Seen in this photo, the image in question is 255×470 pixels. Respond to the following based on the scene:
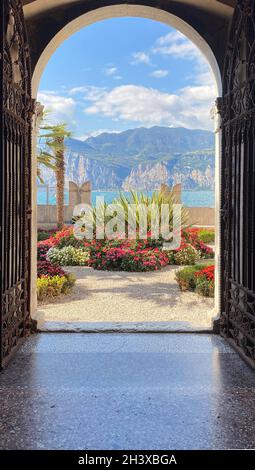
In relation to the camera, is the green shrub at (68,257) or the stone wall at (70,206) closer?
the green shrub at (68,257)

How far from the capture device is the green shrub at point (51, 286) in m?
8.84

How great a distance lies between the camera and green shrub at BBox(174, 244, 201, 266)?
1311cm

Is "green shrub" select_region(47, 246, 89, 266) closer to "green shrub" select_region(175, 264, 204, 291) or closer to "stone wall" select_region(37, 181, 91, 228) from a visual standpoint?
"green shrub" select_region(175, 264, 204, 291)

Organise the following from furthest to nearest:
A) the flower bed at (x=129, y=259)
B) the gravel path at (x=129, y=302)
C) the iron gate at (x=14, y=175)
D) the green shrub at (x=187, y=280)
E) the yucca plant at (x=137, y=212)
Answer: the yucca plant at (x=137, y=212)
the flower bed at (x=129, y=259)
the green shrub at (x=187, y=280)
the gravel path at (x=129, y=302)
the iron gate at (x=14, y=175)

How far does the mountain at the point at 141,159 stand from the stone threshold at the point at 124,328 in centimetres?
8971

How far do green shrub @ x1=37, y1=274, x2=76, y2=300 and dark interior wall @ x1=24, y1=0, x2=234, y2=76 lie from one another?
451 cm

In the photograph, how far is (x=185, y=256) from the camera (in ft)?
43.2

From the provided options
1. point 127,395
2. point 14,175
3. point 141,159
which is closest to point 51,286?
point 14,175

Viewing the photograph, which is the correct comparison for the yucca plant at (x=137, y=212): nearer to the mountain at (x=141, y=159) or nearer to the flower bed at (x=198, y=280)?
the flower bed at (x=198, y=280)

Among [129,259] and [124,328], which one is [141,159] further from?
[124,328]

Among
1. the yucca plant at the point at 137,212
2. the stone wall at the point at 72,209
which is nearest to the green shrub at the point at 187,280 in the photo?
the yucca plant at the point at 137,212

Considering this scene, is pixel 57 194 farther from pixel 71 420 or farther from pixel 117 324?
pixel 71 420

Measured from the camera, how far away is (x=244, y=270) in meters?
4.66

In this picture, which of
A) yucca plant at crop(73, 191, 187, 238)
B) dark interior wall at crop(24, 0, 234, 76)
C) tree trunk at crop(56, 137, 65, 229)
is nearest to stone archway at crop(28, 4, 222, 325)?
dark interior wall at crop(24, 0, 234, 76)
